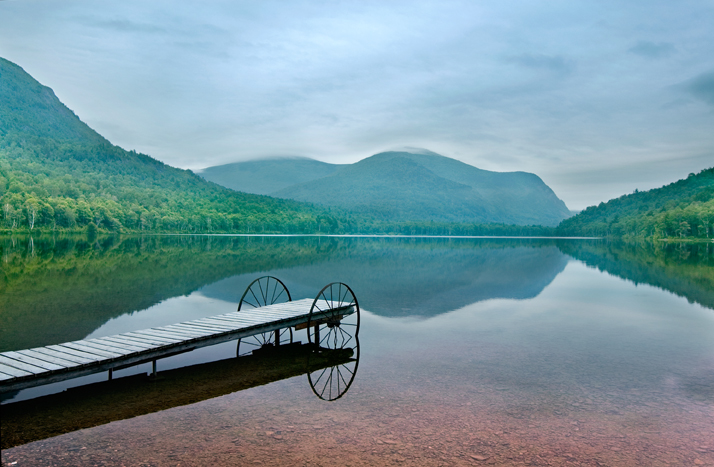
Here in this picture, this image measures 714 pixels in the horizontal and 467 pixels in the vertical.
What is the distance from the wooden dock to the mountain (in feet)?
366

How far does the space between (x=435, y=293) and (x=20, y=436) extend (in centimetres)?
2117

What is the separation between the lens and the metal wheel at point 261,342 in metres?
13.9

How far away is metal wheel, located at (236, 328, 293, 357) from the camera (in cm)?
1395

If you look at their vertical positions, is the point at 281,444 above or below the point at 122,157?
below

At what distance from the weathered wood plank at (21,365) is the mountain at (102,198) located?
369ft

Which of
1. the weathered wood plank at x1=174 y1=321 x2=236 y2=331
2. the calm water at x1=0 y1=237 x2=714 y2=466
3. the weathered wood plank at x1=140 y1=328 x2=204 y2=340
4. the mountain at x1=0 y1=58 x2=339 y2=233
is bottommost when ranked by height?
the calm water at x1=0 y1=237 x2=714 y2=466

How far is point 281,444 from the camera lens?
7859 millimetres

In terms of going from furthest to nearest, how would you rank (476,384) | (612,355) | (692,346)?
1. (692,346)
2. (612,355)
3. (476,384)

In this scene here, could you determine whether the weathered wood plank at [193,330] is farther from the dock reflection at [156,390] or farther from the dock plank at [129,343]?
the dock plank at [129,343]

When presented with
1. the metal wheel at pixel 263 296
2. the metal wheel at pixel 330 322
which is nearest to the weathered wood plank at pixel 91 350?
the metal wheel at pixel 330 322

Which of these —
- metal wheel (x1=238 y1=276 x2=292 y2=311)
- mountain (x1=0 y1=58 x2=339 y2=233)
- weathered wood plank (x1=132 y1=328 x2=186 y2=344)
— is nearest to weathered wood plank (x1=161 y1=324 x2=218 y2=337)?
weathered wood plank (x1=132 y1=328 x2=186 y2=344)

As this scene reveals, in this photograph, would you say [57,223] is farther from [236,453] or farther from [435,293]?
[236,453]

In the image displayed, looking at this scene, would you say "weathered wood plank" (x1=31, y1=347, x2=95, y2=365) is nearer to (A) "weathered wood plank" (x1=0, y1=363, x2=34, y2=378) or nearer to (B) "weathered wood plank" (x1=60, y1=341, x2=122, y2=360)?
(B) "weathered wood plank" (x1=60, y1=341, x2=122, y2=360)

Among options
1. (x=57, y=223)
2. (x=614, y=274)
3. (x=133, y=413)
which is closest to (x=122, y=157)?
(x=57, y=223)
